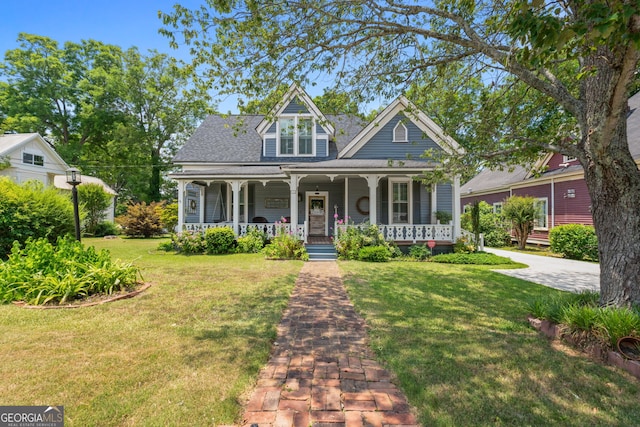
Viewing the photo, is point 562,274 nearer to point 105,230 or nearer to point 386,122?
point 386,122

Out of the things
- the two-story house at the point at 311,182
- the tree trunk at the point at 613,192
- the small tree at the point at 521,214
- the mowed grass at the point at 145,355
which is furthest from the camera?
the small tree at the point at 521,214

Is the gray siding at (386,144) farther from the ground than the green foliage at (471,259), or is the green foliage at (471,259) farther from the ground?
the gray siding at (386,144)

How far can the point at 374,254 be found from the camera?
10891 mm

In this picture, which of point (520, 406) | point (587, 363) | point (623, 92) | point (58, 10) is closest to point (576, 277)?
point (587, 363)

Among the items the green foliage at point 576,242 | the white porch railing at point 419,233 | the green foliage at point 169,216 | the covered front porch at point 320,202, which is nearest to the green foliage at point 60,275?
the covered front porch at point 320,202

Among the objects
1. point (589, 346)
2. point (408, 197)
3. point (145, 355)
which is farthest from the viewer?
point (408, 197)

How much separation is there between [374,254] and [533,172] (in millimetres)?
5723

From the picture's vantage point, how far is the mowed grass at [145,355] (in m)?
2.51

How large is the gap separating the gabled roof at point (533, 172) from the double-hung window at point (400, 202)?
3983 millimetres

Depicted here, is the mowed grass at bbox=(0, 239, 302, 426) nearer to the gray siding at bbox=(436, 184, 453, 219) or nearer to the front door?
the front door

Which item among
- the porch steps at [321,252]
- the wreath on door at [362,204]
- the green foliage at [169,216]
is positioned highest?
the wreath on door at [362,204]

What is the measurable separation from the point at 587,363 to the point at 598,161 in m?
2.51

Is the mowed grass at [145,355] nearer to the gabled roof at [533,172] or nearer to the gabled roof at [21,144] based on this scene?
the gabled roof at [533,172]

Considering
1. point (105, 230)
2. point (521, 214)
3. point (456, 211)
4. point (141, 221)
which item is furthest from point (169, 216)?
point (521, 214)
